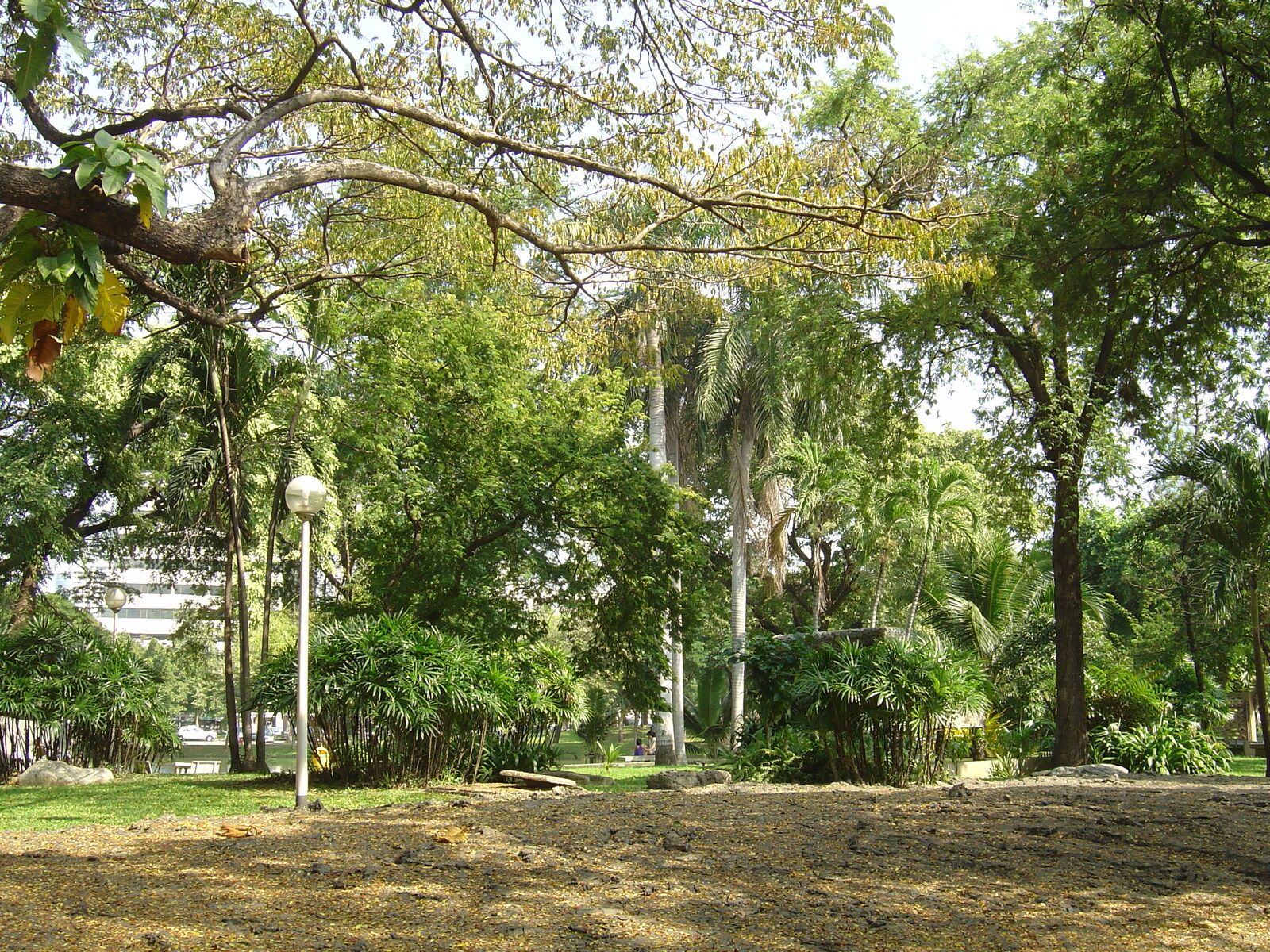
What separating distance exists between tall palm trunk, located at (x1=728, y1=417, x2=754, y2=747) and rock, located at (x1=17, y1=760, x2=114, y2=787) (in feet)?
45.1

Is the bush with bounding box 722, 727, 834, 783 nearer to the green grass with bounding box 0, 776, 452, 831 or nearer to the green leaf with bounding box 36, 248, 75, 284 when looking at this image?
the green grass with bounding box 0, 776, 452, 831

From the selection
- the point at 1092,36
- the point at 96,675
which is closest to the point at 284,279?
the point at 96,675

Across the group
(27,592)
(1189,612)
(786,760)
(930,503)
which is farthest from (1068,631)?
(27,592)

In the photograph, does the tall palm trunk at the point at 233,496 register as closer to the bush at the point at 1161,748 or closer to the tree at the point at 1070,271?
the tree at the point at 1070,271

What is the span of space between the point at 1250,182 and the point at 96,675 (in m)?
14.4

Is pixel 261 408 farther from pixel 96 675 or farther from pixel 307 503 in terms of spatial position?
Answer: pixel 307 503

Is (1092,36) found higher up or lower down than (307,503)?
higher up

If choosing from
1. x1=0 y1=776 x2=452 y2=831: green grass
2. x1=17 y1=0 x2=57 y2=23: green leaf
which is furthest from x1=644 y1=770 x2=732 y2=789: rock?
x1=17 y1=0 x2=57 y2=23: green leaf

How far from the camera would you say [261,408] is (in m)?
16.7

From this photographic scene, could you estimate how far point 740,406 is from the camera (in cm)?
2533

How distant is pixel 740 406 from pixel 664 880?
67.3 ft

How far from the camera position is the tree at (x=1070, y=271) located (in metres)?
10.6

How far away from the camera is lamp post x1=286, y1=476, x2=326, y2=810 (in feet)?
28.2

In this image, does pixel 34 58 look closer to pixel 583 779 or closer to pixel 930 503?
pixel 583 779
